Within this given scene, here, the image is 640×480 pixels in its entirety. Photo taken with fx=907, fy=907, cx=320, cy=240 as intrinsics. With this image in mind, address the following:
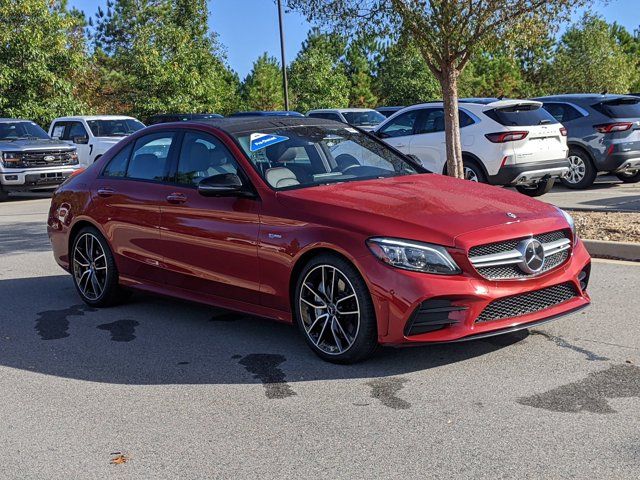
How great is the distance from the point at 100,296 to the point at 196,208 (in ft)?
5.30

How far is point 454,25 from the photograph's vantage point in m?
11.7

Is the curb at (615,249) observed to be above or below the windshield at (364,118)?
below

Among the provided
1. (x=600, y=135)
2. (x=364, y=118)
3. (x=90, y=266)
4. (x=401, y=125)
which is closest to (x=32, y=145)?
(x=401, y=125)

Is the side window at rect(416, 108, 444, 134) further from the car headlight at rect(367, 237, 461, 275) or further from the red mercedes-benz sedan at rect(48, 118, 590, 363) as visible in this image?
the car headlight at rect(367, 237, 461, 275)

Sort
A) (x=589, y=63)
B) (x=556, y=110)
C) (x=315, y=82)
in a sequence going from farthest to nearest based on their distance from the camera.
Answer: (x=589, y=63) → (x=315, y=82) → (x=556, y=110)

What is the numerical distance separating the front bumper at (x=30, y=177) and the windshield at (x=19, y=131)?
1.43 m

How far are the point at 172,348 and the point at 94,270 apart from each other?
1.73 metres

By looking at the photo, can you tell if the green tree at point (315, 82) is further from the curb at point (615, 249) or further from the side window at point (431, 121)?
the curb at point (615, 249)

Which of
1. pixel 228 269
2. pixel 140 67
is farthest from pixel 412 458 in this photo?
pixel 140 67

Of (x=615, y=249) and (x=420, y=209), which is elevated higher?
(x=420, y=209)

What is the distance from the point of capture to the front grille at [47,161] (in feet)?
64.1

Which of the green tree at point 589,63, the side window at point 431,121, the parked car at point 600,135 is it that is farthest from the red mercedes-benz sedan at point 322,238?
the green tree at point 589,63

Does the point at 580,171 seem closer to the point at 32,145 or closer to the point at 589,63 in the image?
the point at 32,145

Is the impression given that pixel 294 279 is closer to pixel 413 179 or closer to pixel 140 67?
pixel 413 179
